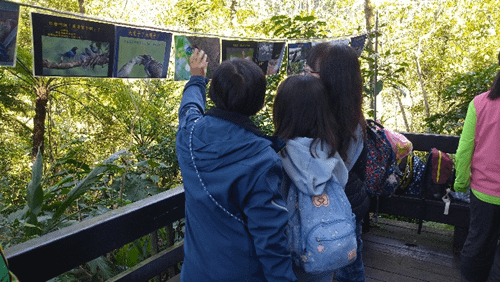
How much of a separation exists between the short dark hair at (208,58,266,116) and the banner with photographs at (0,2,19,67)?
1.01 meters

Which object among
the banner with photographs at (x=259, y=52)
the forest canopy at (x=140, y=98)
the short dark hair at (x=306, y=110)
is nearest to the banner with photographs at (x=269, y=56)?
the banner with photographs at (x=259, y=52)

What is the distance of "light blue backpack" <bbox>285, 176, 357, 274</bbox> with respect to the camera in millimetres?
1477

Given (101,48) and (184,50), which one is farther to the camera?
(184,50)

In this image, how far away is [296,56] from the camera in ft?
11.5

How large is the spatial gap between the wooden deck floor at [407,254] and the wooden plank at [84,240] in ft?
5.71

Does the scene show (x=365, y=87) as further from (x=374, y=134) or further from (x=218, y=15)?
(x=218, y=15)

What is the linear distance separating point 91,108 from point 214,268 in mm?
7994

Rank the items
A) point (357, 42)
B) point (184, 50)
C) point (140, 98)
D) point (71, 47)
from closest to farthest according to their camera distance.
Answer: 1. point (71, 47)
2. point (184, 50)
3. point (357, 42)
4. point (140, 98)

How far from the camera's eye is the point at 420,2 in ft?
42.7

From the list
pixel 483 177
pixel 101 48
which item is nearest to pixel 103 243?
pixel 101 48

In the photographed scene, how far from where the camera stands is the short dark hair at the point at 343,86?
1.78 meters

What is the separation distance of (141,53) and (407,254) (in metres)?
2.57

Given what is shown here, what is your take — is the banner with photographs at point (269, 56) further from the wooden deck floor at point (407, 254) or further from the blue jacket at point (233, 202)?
the blue jacket at point (233, 202)

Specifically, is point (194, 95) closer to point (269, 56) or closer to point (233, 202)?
point (233, 202)
